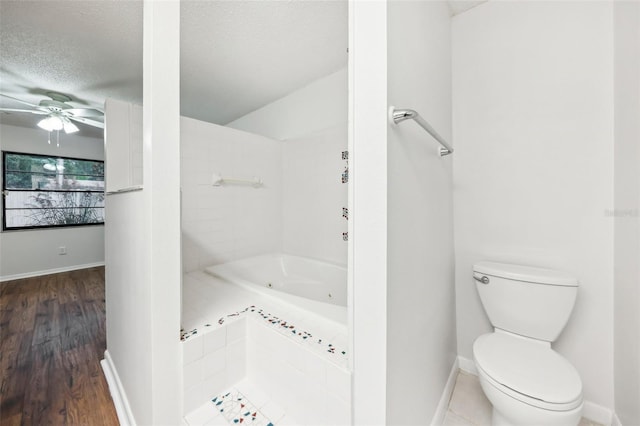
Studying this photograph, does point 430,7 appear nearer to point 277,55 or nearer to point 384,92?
point 384,92

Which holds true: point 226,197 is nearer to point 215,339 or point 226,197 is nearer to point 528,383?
point 215,339

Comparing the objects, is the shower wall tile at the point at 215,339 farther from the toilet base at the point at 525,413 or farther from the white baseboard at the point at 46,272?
the white baseboard at the point at 46,272

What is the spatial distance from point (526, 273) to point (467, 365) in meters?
0.78

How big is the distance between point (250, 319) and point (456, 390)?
132 centimetres

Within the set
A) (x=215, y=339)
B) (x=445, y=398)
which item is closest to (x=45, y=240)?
(x=215, y=339)

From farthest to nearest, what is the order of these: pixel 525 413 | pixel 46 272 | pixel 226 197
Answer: pixel 46 272, pixel 226 197, pixel 525 413

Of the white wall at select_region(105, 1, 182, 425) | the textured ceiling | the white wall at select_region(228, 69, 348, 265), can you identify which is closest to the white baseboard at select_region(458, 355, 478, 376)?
the white wall at select_region(228, 69, 348, 265)

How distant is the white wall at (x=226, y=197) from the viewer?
85.4 inches

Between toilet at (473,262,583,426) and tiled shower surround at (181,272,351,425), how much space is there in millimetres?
694

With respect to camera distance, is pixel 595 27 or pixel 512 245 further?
pixel 512 245

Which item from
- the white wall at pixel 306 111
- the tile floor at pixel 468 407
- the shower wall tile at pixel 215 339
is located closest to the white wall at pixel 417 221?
the tile floor at pixel 468 407

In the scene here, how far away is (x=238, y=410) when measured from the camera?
1.10 meters

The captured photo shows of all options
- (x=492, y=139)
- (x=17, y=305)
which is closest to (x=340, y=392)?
(x=492, y=139)

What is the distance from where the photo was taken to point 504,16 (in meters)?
1.46
